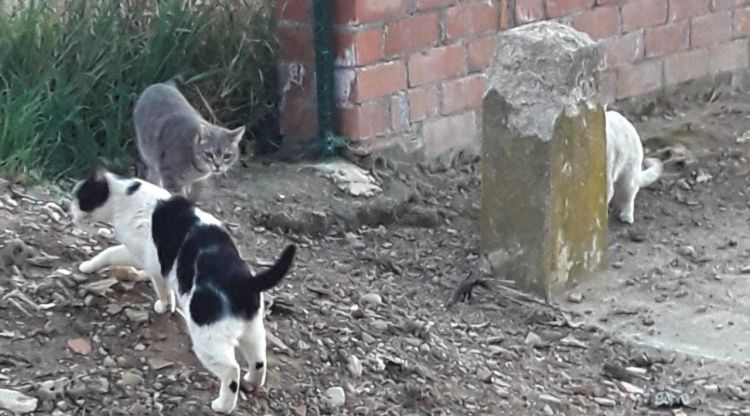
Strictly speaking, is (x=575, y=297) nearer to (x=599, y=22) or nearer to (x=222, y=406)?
(x=222, y=406)

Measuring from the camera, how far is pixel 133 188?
4.61 m

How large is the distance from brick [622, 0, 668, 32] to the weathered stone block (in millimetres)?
1833

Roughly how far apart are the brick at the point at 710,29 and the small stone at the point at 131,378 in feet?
14.5

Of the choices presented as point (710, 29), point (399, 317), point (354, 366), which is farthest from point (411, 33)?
point (354, 366)

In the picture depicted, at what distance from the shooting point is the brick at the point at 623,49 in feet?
24.4

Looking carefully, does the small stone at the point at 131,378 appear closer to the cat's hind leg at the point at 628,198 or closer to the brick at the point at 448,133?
the brick at the point at 448,133

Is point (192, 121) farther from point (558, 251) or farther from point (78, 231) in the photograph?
point (558, 251)

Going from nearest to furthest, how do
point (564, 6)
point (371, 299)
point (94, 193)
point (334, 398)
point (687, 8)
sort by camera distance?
point (334, 398)
point (94, 193)
point (371, 299)
point (564, 6)
point (687, 8)

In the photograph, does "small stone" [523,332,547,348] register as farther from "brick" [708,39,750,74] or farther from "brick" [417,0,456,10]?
"brick" [708,39,750,74]

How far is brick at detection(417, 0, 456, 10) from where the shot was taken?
658cm

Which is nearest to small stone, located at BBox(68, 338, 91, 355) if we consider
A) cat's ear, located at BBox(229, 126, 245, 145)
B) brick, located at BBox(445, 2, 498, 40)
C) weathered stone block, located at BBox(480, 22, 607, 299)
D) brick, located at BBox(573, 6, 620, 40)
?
cat's ear, located at BBox(229, 126, 245, 145)

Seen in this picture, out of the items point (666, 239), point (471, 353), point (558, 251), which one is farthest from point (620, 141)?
point (471, 353)

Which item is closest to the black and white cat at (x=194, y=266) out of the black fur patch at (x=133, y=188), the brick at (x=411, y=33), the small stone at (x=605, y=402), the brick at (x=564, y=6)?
the black fur patch at (x=133, y=188)

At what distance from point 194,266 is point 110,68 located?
2293mm
